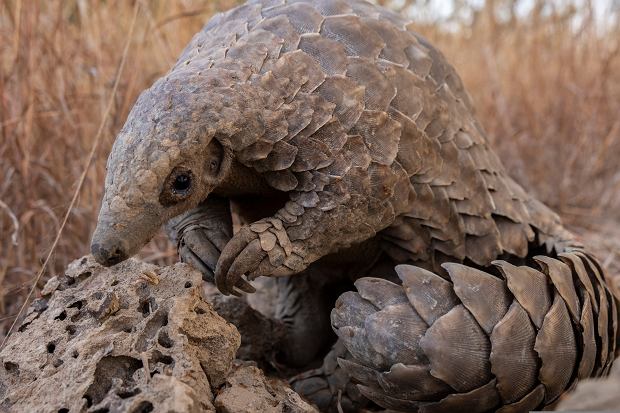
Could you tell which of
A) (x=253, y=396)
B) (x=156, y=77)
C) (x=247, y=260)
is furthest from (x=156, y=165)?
(x=156, y=77)

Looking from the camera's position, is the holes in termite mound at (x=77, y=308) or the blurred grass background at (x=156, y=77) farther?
the blurred grass background at (x=156, y=77)

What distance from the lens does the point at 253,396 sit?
→ 1.46 m

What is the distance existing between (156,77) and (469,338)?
2.06 metres

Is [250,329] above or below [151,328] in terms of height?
below

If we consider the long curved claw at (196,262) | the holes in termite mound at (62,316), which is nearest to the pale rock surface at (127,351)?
the holes in termite mound at (62,316)

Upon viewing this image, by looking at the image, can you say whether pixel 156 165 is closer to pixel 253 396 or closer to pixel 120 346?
pixel 120 346

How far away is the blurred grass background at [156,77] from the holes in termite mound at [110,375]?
27.1 inches

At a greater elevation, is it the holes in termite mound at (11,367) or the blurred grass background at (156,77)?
the blurred grass background at (156,77)

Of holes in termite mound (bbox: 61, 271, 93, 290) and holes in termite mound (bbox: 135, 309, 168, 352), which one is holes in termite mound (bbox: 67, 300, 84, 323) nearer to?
holes in termite mound (bbox: 61, 271, 93, 290)

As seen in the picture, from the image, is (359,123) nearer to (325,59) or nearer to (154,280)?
(325,59)

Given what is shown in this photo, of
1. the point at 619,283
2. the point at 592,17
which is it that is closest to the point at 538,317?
the point at 619,283

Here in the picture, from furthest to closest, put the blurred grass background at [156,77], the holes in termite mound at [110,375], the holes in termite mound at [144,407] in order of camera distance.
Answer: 1. the blurred grass background at [156,77]
2. the holes in termite mound at [110,375]
3. the holes in termite mound at [144,407]

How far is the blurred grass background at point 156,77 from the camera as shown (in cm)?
254

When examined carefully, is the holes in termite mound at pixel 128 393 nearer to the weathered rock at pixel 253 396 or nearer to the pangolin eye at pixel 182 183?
the weathered rock at pixel 253 396
